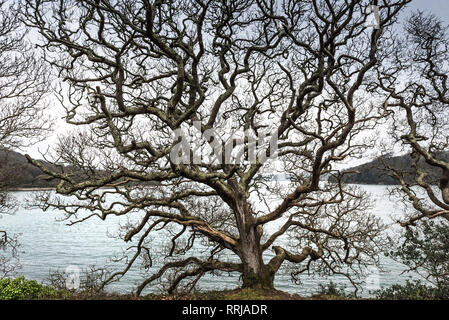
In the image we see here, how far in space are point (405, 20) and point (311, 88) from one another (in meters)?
5.80

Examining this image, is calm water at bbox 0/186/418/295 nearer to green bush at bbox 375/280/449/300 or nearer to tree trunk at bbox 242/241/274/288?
green bush at bbox 375/280/449/300

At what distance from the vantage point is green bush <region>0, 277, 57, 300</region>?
7.25 m

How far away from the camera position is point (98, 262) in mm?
18562

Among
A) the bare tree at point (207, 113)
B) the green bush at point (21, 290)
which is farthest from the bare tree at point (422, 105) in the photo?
the green bush at point (21, 290)

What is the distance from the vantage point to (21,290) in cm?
738

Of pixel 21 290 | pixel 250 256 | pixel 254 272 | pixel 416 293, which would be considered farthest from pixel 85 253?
pixel 416 293

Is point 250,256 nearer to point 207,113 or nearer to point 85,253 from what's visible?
point 207,113

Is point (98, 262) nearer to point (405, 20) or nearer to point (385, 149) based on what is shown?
point (385, 149)

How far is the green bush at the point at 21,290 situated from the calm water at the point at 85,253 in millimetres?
3631

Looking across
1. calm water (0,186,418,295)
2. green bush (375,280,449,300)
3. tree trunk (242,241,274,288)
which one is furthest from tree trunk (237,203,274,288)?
calm water (0,186,418,295)

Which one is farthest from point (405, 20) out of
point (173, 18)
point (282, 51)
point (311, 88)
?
point (173, 18)
